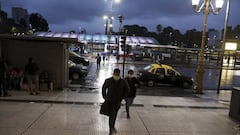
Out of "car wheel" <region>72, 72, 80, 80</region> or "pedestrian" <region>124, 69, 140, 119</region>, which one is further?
"car wheel" <region>72, 72, 80, 80</region>

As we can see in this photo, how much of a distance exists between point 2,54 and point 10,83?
1.76 meters

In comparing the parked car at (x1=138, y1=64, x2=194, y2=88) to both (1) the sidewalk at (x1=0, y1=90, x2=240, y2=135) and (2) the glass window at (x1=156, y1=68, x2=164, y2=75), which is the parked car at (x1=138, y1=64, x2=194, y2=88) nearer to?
(2) the glass window at (x1=156, y1=68, x2=164, y2=75)

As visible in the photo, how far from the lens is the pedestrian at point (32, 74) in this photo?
36.5 feet

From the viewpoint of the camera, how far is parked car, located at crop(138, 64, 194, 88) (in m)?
18.2

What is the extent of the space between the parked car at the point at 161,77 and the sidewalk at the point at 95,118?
6847 mm

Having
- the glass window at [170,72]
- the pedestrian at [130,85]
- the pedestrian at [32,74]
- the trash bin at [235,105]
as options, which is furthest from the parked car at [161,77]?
the pedestrian at [130,85]

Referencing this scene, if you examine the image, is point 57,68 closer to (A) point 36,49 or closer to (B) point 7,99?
(A) point 36,49

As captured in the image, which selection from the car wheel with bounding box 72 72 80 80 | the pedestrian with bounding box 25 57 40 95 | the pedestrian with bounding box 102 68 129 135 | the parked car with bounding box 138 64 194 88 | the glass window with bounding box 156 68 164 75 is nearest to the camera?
the pedestrian with bounding box 102 68 129 135

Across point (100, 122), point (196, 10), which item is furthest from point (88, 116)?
point (196, 10)

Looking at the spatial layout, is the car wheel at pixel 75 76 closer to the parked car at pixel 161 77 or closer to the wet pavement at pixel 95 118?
the parked car at pixel 161 77

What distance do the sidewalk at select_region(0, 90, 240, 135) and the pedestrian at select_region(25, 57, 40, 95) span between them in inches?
18.4

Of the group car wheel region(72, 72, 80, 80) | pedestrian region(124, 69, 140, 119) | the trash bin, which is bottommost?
car wheel region(72, 72, 80, 80)

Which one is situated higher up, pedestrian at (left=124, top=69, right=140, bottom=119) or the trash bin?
pedestrian at (left=124, top=69, right=140, bottom=119)

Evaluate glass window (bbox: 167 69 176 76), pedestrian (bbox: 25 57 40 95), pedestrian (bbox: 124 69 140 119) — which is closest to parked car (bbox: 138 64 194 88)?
glass window (bbox: 167 69 176 76)
